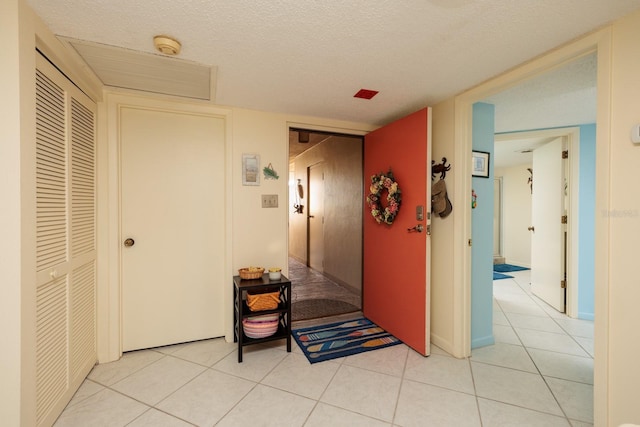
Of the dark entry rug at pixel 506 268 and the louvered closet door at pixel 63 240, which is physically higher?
the louvered closet door at pixel 63 240

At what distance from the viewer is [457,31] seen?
4.65 feet

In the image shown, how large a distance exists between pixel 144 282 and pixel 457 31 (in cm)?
276

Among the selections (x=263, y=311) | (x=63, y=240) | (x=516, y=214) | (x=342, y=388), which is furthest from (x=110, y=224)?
(x=516, y=214)

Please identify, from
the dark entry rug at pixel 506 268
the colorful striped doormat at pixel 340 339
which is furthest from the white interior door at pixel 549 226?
the colorful striped doormat at pixel 340 339

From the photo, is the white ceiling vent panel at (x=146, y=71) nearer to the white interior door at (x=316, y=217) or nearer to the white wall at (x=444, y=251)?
the white wall at (x=444, y=251)

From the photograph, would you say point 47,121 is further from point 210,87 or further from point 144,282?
point 144,282

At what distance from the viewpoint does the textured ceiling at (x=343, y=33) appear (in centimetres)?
125

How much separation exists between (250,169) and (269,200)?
12.9 inches

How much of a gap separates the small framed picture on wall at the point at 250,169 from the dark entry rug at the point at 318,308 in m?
1.52

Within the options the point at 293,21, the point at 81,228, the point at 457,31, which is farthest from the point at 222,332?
the point at 457,31

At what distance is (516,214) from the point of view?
604 centimetres

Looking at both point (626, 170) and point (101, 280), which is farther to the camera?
point (101, 280)

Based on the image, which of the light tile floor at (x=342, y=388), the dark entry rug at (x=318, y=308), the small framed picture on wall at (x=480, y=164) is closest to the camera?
the light tile floor at (x=342, y=388)

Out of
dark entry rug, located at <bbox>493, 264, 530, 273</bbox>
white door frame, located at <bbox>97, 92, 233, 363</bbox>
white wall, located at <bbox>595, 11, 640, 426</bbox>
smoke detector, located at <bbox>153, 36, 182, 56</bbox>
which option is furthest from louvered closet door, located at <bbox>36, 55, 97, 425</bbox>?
dark entry rug, located at <bbox>493, 264, 530, 273</bbox>
